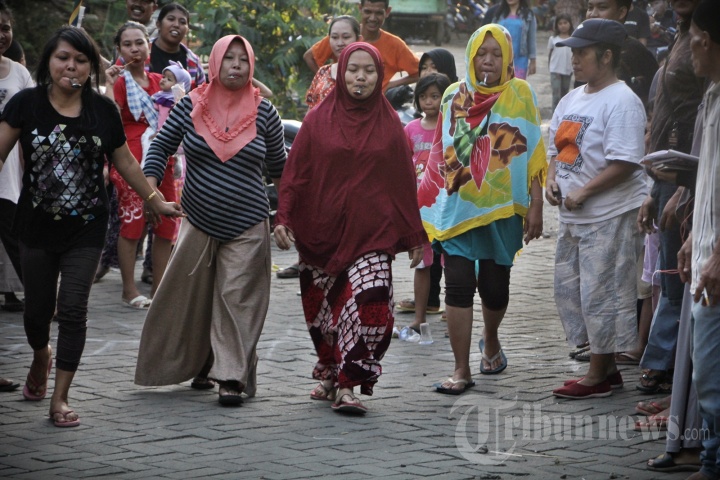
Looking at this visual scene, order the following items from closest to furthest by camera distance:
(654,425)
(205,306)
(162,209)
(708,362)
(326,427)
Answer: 1. (708,362)
2. (654,425)
3. (326,427)
4. (162,209)
5. (205,306)

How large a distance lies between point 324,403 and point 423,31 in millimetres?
22253


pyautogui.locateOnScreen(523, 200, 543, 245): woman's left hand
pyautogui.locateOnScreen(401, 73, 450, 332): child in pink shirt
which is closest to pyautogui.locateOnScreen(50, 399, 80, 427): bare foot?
pyautogui.locateOnScreen(523, 200, 543, 245): woman's left hand

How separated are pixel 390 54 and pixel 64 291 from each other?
490cm

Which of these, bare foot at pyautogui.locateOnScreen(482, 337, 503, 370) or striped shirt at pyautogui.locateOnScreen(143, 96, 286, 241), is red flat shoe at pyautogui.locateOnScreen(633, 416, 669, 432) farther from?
striped shirt at pyautogui.locateOnScreen(143, 96, 286, 241)

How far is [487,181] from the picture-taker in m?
6.91

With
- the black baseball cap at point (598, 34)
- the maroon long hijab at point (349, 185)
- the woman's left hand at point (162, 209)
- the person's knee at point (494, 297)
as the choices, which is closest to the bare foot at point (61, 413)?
the woman's left hand at point (162, 209)

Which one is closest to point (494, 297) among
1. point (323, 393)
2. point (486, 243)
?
point (486, 243)

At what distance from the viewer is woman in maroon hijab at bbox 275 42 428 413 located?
640cm

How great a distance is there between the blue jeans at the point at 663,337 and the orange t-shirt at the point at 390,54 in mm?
4479

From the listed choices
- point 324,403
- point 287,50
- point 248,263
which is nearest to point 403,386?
point 324,403

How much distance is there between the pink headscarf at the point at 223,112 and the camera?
6625 millimetres

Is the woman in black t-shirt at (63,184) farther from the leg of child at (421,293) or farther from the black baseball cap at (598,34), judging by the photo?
the leg of child at (421,293)

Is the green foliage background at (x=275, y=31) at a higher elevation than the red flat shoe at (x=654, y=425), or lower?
higher

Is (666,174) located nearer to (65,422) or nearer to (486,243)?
(486,243)
